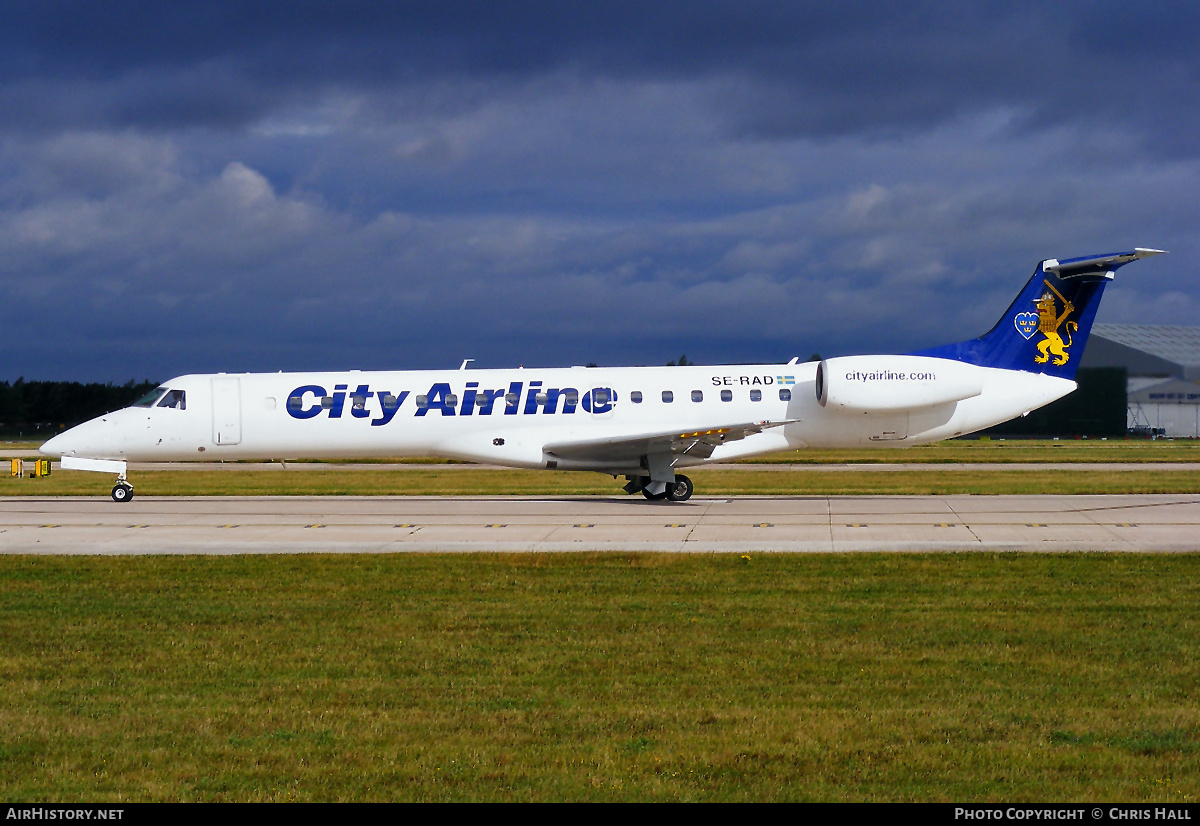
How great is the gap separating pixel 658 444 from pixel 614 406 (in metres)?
1.98

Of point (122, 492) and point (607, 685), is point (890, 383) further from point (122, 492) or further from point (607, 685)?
point (607, 685)

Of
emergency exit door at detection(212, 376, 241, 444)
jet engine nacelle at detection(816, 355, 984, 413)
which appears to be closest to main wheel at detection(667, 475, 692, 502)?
jet engine nacelle at detection(816, 355, 984, 413)

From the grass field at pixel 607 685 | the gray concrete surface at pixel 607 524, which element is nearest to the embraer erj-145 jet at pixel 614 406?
the gray concrete surface at pixel 607 524

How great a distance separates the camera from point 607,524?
2192cm

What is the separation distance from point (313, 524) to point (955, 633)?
14252mm

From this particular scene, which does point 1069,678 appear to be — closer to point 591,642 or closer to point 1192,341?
point 591,642

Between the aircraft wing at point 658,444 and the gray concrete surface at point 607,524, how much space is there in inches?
45.4

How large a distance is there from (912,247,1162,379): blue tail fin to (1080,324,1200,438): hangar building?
2364 inches

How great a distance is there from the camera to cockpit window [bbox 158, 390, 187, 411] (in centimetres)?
2822

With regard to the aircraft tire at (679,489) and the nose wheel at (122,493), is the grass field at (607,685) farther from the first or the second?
the nose wheel at (122,493)

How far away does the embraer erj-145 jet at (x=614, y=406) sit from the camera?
90.3 feet

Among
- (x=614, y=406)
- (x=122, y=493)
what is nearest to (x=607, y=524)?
(x=614, y=406)

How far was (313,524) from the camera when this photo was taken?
22297mm

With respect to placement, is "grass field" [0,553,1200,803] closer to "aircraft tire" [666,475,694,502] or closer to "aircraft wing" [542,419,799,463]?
"aircraft wing" [542,419,799,463]
